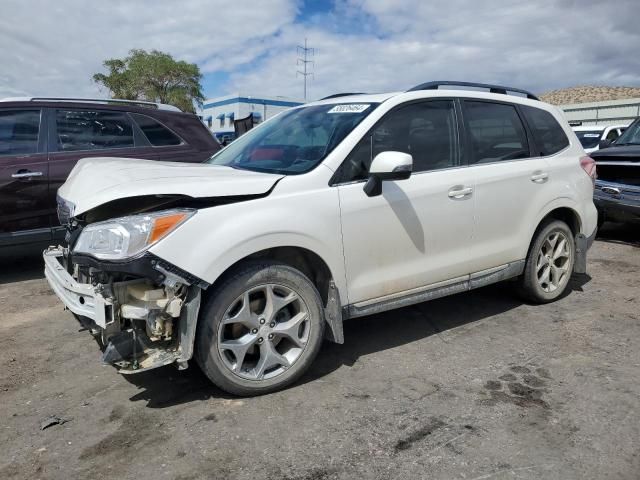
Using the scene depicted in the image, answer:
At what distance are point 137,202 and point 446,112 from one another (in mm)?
2389

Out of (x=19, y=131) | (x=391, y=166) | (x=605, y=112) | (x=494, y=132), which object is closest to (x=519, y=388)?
(x=391, y=166)

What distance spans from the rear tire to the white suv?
0.06 ft

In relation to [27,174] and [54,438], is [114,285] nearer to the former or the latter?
[54,438]

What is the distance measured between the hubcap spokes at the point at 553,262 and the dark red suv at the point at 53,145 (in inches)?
161

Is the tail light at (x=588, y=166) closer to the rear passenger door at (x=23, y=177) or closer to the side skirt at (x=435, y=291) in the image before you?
the side skirt at (x=435, y=291)

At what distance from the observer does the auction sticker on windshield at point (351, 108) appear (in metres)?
3.75

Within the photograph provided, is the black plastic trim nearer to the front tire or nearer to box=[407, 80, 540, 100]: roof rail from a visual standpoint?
the front tire

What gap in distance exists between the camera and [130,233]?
9.12 feet

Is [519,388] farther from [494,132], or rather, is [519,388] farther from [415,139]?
[494,132]

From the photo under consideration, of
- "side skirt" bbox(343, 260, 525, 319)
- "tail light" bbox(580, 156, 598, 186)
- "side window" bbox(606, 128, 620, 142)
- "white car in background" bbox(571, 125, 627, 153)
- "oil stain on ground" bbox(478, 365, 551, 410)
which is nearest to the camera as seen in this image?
"oil stain on ground" bbox(478, 365, 551, 410)

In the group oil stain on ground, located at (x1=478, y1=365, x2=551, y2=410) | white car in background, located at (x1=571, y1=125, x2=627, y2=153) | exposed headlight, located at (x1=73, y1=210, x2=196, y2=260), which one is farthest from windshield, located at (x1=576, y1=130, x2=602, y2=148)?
exposed headlight, located at (x1=73, y1=210, x2=196, y2=260)

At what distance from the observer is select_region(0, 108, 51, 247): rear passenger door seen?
5.43 m

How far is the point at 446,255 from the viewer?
3930 millimetres

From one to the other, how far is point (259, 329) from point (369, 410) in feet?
2.56
